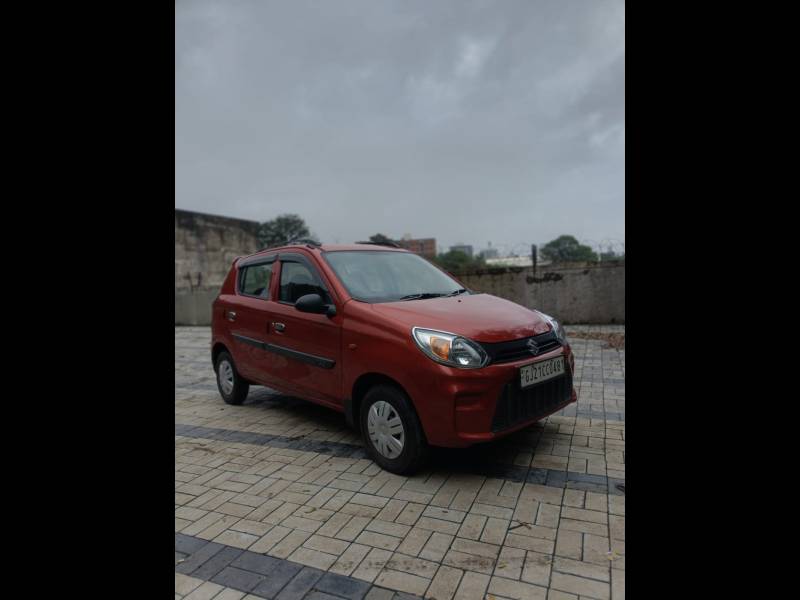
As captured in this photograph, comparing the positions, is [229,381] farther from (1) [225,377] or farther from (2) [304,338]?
(2) [304,338]

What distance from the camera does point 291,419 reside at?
16.9 feet

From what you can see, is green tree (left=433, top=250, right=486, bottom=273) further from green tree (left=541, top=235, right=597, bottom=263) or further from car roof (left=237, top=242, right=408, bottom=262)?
car roof (left=237, top=242, right=408, bottom=262)

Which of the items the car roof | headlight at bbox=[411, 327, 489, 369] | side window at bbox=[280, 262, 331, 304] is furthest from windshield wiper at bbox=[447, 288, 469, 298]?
side window at bbox=[280, 262, 331, 304]

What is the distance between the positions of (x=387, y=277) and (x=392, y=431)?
1.42 metres

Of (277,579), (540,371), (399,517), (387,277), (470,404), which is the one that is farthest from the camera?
(387,277)

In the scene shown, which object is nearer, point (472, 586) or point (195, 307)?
point (472, 586)

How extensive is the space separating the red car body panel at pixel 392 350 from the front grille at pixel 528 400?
4 cm

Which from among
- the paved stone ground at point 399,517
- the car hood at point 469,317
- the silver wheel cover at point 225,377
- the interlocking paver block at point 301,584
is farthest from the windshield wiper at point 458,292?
the silver wheel cover at point 225,377

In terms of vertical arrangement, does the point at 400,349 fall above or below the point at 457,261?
below

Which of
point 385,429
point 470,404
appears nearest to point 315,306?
point 385,429

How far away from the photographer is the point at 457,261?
13.0 meters

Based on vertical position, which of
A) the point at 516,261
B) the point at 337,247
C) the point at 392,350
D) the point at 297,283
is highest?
the point at 516,261
